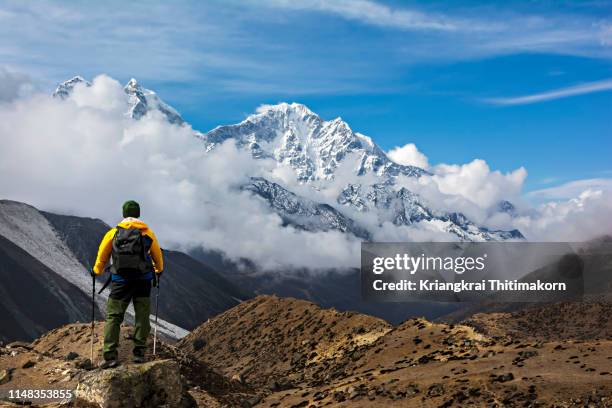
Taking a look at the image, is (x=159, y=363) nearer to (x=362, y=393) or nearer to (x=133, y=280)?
(x=133, y=280)

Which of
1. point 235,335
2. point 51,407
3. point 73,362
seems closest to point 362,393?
point 73,362

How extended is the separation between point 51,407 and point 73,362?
1789 centimetres

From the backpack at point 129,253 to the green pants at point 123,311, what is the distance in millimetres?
500

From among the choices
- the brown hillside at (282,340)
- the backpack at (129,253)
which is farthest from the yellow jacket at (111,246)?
the brown hillside at (282,340)

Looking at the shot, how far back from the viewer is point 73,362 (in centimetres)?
4497

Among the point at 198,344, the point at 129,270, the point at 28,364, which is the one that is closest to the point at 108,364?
the point at 129,270

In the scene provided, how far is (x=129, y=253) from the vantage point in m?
20.2

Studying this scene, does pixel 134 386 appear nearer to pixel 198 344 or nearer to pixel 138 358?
pixel 138 358

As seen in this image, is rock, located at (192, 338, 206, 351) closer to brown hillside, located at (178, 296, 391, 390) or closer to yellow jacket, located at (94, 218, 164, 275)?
brown hillside, located at (178, 296, 391, 390)

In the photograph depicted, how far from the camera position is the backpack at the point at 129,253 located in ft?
66.4

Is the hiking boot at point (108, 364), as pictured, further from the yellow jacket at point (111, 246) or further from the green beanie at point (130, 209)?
the green beanie at point (130, 209)

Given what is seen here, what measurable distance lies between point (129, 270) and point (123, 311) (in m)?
1.53

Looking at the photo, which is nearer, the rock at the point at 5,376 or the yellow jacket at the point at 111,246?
the yellow jacket at the point at 111,246

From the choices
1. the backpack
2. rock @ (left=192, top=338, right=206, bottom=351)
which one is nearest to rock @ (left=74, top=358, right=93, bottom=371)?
the backpack
